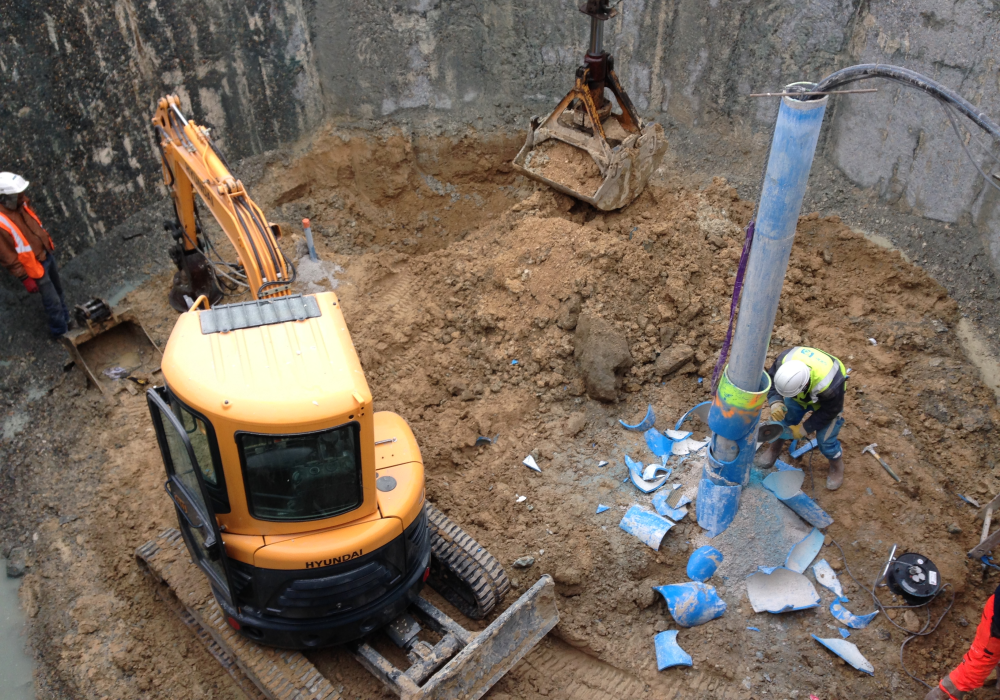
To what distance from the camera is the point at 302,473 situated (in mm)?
3846

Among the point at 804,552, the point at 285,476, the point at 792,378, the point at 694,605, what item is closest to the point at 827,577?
the point at 804,552

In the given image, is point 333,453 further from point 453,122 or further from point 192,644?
point 453,122

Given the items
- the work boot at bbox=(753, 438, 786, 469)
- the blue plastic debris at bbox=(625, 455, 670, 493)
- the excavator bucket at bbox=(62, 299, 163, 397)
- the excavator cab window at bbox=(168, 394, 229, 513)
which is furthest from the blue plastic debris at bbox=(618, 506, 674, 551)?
the excavator bucket at bbox=(62, 299, 163, 397)

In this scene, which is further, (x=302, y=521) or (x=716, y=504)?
(x=716, y=504)

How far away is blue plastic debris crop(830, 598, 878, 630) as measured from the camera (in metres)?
4.86

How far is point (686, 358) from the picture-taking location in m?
6.48

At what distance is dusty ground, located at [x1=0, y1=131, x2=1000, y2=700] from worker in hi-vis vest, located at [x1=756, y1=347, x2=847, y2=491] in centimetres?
36

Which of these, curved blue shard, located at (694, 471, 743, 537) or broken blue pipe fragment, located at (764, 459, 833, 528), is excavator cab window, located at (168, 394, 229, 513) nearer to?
curved blue shard, located at (694, 471, 743, 537)

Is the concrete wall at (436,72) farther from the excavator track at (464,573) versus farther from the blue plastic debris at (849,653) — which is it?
the excavator track at (464,573)

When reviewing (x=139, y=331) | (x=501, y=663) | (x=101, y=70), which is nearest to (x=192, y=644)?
(x=501, y=663)

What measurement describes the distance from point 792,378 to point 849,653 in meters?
1.76

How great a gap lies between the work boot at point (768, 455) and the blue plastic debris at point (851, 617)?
1143 mm

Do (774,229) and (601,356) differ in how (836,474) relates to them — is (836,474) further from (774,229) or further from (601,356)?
(774,229)

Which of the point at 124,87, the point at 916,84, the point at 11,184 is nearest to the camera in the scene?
the point at 916,84
